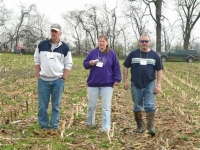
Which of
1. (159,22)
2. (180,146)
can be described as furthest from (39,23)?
(180,146)

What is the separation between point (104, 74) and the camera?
6.45 m

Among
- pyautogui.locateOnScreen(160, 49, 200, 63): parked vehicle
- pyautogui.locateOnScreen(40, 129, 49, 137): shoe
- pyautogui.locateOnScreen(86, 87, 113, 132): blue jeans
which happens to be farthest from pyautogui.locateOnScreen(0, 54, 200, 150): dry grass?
pyautogui.locateOnScreen(160, 49, 200, 63): parked vehicle

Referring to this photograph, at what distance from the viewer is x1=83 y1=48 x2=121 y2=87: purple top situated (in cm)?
645

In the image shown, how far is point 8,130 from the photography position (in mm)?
6109

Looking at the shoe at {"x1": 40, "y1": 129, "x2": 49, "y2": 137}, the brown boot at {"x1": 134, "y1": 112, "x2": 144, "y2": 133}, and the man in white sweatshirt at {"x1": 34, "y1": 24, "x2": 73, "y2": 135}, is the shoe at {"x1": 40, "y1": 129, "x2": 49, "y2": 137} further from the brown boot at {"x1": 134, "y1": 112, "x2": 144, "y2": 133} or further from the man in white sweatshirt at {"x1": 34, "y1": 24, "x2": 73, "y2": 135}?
the brown boot at {"x1": 134, "y1": 112, "x2": 144, "y2": 133}

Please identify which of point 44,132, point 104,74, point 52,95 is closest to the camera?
point 44,132

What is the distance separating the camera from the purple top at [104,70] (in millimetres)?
6453

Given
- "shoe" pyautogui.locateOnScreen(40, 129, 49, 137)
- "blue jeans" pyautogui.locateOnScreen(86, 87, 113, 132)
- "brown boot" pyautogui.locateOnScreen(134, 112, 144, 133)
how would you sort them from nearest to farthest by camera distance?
A: "shoe" pyautogui.locateOnScreen(40, 129, 49, 137)
"blue jeans" pyautogui.locateOnScreen(86, 87, 113, 132)
"brown boot" pyautogui.locateOnScreen(134, 112, 144, 133)

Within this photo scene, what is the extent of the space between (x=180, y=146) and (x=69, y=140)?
183 centimetres

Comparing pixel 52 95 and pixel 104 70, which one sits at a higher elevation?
pixel 104 70

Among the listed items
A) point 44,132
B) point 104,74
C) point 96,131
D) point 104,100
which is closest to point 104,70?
point 104,74

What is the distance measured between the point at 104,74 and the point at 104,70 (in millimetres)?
74

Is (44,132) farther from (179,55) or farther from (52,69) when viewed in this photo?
(179,55)

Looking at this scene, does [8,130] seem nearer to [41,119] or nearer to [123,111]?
[41,119]
